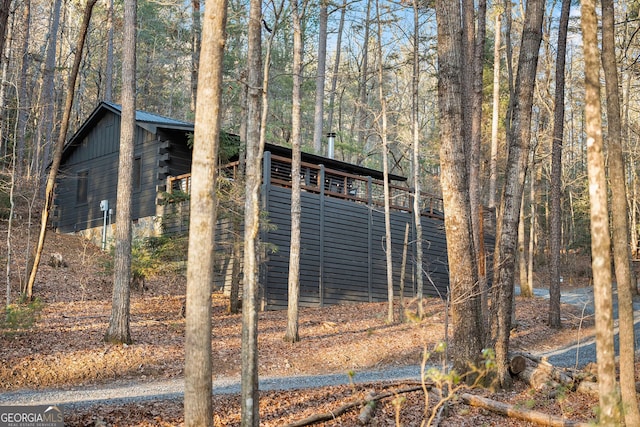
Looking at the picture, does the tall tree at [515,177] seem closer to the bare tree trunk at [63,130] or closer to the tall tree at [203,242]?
the tall tree at [203,242]

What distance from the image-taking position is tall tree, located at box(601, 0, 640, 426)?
6.07 m

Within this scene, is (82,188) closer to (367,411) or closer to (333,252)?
(333,252)

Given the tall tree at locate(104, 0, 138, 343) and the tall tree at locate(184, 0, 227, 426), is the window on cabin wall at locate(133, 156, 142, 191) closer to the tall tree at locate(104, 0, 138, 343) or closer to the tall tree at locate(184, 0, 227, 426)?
the tall tree at locate(104, 0, 138, 343)

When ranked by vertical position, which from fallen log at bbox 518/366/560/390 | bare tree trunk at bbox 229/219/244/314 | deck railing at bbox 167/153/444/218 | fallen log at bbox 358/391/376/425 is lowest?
fallen log at bbox 358/391/376/425

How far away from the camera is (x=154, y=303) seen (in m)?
14.2

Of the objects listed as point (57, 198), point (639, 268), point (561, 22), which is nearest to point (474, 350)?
point (561, 22)

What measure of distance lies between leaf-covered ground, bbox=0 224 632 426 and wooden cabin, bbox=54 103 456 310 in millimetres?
1028

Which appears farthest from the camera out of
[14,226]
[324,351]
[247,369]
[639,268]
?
[639,268]

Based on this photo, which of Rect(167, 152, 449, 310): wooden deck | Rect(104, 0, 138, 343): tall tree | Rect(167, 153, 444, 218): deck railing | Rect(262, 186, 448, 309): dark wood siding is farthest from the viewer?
Rect(167, 153, 444, 218): deck railing

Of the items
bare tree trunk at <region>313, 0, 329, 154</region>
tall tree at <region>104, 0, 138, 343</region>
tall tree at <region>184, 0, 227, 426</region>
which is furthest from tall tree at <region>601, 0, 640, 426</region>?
bare tree trunk at <region>313, 0, 329, 154</region>

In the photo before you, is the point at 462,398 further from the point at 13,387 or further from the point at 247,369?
the point at 13,387

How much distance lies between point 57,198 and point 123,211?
14.8m

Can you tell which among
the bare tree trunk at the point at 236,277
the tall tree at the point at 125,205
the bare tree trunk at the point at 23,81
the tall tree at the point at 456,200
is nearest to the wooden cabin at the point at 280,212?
the bare tree trunk at the point at 236,277

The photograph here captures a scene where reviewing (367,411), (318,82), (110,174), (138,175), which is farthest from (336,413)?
(318,82)
